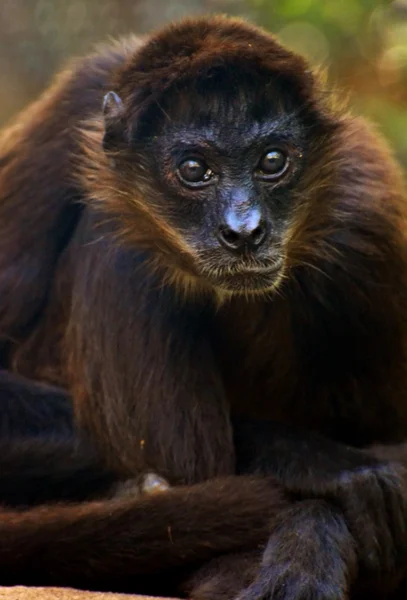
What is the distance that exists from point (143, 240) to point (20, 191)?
69 centimetres

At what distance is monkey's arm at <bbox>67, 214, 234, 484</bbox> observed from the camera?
15.0ft

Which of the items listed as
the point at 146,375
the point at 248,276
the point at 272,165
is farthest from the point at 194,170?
the point at 146,375

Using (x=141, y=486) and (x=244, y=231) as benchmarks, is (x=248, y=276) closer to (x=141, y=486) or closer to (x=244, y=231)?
(x=244, y=231)

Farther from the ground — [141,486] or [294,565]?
[294,565]

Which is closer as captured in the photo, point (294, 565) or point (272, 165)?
point (294, 565)

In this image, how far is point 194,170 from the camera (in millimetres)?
4383

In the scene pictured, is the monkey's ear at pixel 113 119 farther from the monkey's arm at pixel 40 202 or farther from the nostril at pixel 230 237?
the nostril at pixel 230 237

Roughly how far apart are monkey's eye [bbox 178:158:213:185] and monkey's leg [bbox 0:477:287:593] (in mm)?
1209

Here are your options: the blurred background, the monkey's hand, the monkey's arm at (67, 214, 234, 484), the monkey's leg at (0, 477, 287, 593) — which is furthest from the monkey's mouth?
the blurred background

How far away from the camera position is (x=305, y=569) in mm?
3918

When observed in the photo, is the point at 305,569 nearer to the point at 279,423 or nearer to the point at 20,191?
the point at 279,423

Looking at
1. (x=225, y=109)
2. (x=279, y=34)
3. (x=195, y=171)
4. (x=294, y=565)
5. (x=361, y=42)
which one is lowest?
(x=294, y=565)

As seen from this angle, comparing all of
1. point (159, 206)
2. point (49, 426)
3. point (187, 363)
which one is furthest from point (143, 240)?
point (49, 426)

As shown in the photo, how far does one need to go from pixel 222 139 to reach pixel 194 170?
0.55 feet
